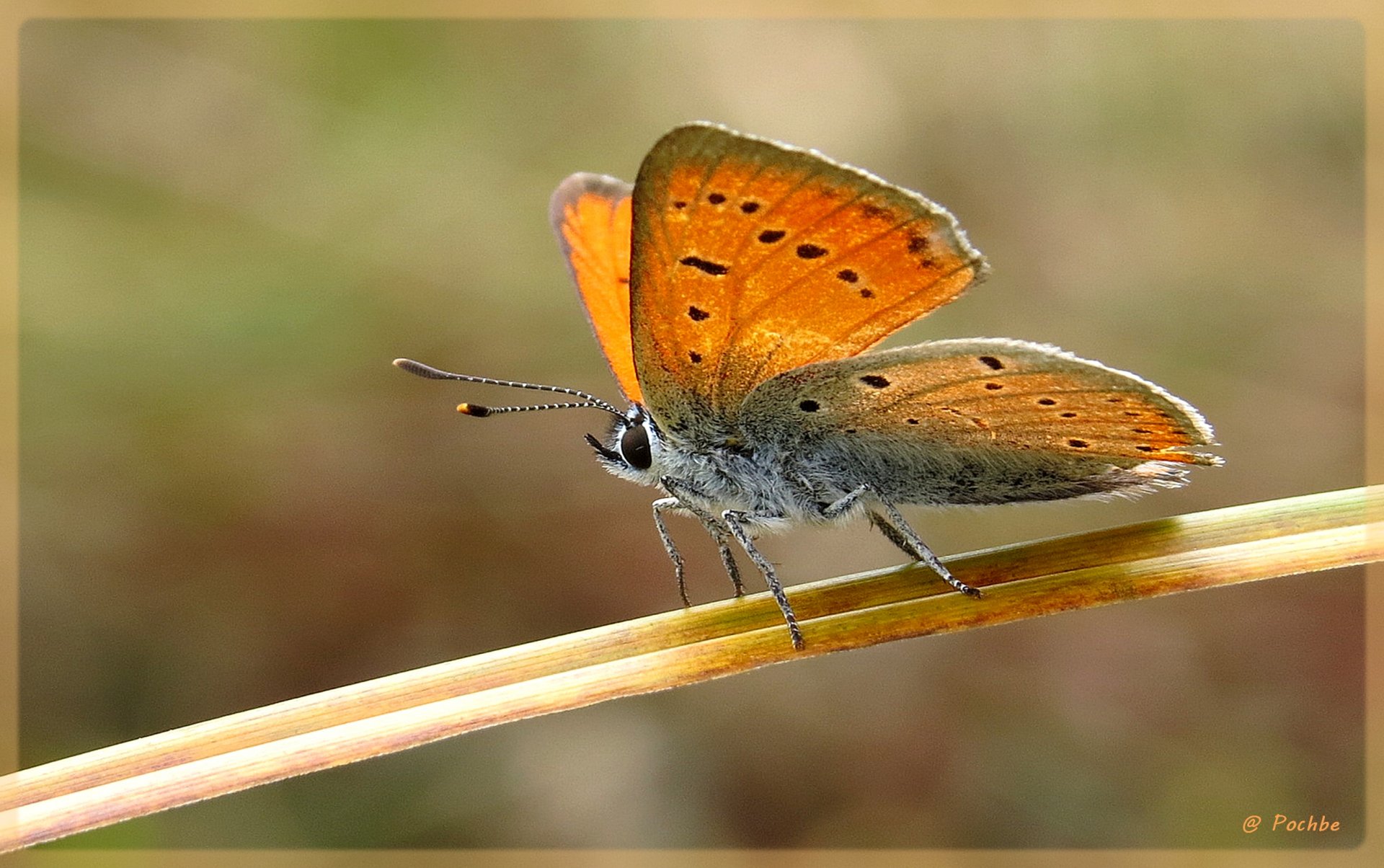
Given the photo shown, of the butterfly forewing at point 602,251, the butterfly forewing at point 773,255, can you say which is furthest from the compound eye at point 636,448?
the butterfly forewing at point 773,255

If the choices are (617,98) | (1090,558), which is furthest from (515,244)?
(1090,558)

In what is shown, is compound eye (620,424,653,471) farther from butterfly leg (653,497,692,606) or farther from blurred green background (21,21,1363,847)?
blurred green background (21,21,1363,847)

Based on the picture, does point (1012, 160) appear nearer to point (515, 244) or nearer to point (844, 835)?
point (515, 244)

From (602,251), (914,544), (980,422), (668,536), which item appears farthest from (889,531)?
(602,251)

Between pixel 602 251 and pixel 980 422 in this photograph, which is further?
pixel 602 251

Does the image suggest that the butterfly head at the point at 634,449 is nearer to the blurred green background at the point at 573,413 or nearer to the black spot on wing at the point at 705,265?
the black spot on wing at the point at 705,265

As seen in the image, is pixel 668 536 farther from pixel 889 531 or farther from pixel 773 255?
pixel 773 255

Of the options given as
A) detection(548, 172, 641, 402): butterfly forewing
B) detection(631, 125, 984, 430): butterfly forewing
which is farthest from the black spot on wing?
detection(548, 172, 641, 402): butterfly forewing
